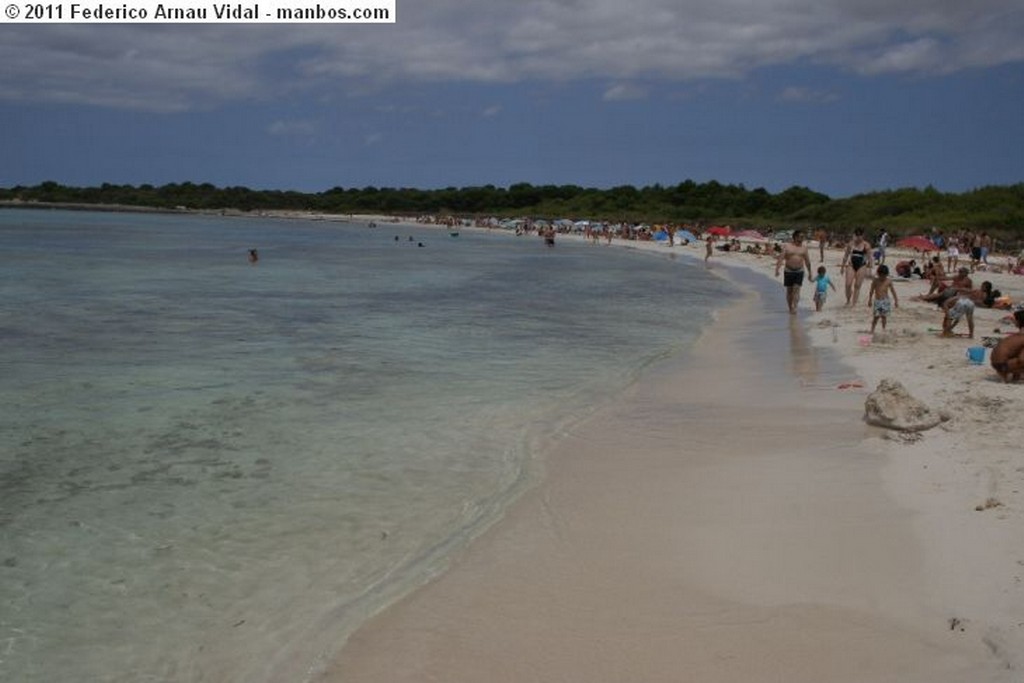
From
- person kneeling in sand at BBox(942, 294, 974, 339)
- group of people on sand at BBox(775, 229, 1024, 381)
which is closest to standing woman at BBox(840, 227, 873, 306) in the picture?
group of people on sand at BBox(775, 229, 1024, 381)

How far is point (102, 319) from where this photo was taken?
17641 millimetres

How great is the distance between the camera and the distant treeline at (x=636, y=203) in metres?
50.1

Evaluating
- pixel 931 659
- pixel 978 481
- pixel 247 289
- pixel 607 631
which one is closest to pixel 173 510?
pixel 607 631

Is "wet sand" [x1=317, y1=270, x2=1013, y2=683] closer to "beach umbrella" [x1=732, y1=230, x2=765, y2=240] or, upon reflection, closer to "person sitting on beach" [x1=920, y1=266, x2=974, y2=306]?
"person sitting on beach" [x1=920, y1=266, x2=974, y2=306]

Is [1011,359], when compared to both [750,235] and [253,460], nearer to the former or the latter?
[253,460]

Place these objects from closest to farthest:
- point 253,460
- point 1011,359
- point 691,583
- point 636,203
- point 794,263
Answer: point 691,583 < point 253,460 < point 1011,359 < point 794,263 < point 636,203

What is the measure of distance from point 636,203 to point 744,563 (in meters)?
91.3

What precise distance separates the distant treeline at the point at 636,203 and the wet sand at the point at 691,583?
38.7 m

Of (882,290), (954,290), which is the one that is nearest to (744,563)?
(882,290)

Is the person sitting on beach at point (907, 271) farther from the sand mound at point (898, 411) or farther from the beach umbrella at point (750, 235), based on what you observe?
the beach umbrella at point (750, 235)

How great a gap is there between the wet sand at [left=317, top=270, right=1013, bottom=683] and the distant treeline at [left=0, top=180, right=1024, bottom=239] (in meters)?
38.7

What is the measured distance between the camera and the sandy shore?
3.94m

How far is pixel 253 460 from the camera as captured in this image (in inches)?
290

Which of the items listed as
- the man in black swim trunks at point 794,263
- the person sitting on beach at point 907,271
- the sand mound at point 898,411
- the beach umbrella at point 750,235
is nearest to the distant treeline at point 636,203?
the beach umbrella at point 750,235
